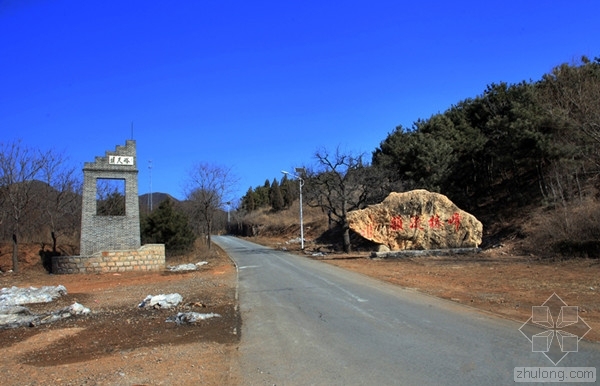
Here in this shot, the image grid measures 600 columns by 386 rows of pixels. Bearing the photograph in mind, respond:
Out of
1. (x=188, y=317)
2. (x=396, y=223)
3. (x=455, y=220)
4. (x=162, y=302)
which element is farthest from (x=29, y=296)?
(x=455, y=220)

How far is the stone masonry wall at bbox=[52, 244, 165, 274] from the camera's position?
24.7 meters

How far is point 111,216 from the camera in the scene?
2586 centimetres

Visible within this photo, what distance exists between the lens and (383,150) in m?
49.7

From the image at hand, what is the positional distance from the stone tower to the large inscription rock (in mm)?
13417

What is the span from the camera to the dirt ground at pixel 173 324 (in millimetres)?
6570

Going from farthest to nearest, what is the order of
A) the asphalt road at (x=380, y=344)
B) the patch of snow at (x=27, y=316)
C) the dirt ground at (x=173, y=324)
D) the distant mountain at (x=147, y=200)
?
1. the distant mountain at (x=147, y=200)
2. the patch of snow at (x=27, y=316)
3. the dirt ground at (x=173, y=324)
4. the asphalt road at (x=380, y=344)

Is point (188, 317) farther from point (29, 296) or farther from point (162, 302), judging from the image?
point (29, 296)

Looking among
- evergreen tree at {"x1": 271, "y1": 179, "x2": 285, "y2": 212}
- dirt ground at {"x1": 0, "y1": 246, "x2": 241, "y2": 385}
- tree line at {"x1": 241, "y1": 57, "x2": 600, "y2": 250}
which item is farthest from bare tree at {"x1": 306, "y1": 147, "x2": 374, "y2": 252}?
evergreen tree at {"x1": 271, "y1": 179, "x2": 285, "y2": 212}

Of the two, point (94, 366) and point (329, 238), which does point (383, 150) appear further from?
point (94, 366)

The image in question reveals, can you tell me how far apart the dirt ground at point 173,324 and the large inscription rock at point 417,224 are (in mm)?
7741

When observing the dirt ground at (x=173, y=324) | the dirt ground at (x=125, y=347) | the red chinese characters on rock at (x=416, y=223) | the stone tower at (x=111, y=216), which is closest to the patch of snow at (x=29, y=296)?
the dirt ground at (x=173, y=324)

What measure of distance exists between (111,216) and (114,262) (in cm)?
252

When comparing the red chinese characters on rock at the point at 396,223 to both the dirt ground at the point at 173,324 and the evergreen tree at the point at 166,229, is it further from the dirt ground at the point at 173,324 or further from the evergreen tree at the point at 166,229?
the evergreen tree at the point at 166,229

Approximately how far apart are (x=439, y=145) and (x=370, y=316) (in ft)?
104
